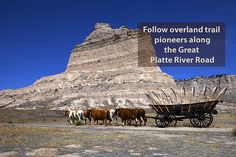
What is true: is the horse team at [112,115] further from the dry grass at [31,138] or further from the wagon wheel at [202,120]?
the dry grass at [31,138]

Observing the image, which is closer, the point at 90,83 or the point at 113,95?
the point at 113,95

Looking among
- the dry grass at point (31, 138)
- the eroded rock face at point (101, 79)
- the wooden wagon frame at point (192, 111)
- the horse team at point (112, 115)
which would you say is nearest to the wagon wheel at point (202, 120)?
the wooden wagon frame at point (192, 111)

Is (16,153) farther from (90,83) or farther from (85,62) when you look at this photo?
(85,62)

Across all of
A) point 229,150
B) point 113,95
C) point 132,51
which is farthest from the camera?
point 132,51

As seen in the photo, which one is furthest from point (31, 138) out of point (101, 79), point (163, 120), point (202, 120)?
point (101, 79)

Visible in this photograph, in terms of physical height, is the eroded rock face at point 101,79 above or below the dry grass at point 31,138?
above

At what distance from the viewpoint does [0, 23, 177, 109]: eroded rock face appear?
89.4 meters

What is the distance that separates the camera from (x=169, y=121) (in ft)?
80.3

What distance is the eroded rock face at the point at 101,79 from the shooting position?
293 ft

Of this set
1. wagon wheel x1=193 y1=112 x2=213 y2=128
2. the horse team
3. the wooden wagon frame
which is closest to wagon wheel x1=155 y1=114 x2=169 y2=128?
the wooden wagon frame

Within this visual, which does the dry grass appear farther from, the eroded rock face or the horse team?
the eroded rock face

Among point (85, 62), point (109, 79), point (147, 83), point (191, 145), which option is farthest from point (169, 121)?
point (85, 62)

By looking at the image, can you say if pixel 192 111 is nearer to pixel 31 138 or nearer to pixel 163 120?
pixel 163 120

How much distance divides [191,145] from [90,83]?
9198 cm
